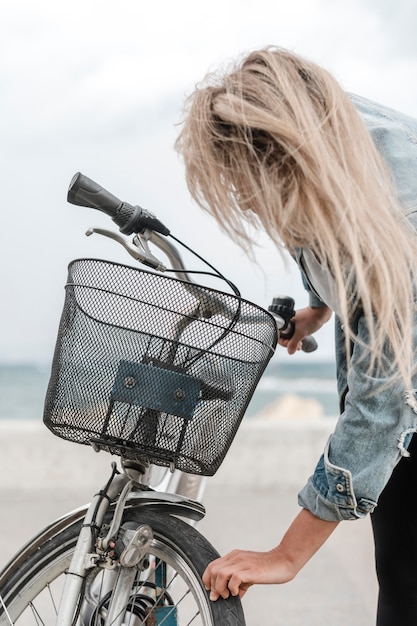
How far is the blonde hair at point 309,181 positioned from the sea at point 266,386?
22.4 m

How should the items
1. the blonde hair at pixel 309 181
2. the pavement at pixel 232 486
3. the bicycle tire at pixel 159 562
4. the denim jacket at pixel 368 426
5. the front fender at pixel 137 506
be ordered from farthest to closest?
1. the pavement at pixel 232 486
2. the front fender at pixel 137 506
3. the bicycle tire at pixel 159 562
4. the denim jacket at pixel 368 426
5. the blonde hair at pixel 309 181

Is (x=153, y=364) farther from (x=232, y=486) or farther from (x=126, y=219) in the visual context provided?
(x=232, y=486)

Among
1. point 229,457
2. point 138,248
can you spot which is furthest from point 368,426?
point 229,457

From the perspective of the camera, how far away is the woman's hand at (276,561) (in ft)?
4.73

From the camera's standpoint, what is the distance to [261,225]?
1.34 m

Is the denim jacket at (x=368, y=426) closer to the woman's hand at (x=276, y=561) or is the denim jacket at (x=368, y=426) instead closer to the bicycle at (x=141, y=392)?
the woman's hand at (x=276, y=561)

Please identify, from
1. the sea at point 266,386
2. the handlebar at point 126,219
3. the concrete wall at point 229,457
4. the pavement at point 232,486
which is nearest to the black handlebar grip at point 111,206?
the handlebar at point 126,219


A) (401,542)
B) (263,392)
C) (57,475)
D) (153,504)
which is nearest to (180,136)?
(153,504)

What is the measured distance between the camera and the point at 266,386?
26078 millimetres

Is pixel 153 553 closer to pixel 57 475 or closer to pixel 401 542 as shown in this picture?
pixel 401 542

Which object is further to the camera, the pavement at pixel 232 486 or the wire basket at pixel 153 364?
the pavement at pixel 232 486

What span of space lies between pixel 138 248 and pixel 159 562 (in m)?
0.63

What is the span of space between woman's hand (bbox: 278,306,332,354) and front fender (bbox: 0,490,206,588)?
0.51 m

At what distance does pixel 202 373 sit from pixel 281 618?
83.6 inches
